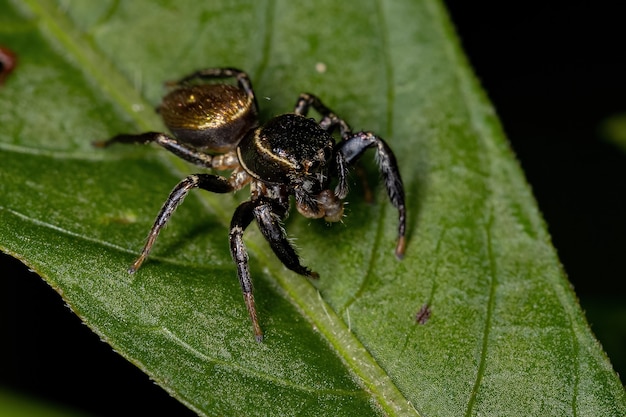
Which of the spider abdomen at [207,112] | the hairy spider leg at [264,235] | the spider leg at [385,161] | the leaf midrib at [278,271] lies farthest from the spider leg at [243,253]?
the spider abdomen at [207,112]

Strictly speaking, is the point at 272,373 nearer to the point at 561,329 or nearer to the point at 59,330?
the point at 561,329

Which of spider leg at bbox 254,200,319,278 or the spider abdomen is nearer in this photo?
spider leg at bbox 254,200,319,278

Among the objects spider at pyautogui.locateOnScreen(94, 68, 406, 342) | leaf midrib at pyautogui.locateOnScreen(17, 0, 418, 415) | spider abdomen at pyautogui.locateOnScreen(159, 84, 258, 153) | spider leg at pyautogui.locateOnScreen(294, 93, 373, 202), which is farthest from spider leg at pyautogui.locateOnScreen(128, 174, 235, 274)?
spider leg at pyautogui.locateOnScreen(294, 93, 373, 202)

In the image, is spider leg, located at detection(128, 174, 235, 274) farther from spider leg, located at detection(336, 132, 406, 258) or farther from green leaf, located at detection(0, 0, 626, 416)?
spider leg, located at detection(336, 132, 406, 258)

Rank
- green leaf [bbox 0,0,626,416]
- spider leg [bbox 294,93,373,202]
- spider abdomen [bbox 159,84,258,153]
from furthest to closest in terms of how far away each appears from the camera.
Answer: spider abdomen [bbox 159,84,258,153] → spider leg [bbox 294,93,373,202] → green leaf [bbox 0,0,626,416]

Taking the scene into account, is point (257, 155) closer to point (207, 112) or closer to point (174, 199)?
point (207, 112)

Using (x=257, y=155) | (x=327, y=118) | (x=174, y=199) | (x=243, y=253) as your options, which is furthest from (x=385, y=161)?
(x=174, y=199)

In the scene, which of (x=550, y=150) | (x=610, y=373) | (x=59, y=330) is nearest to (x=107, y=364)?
(x=59, y=330)
